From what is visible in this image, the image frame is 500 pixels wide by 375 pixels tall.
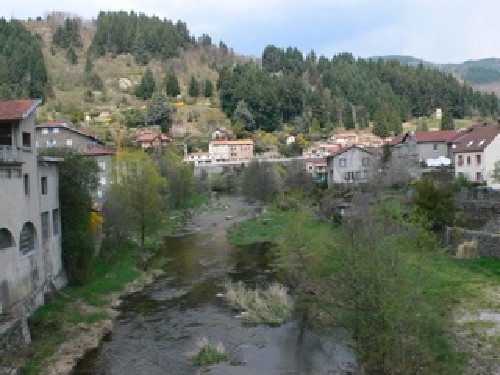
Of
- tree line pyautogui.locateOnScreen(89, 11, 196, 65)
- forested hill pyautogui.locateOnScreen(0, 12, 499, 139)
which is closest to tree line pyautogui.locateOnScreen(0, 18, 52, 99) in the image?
forested hill pyautogui.locateOnScreen(0, 12, 499, 139)

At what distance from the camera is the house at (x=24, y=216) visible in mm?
21734

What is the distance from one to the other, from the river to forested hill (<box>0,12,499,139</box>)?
77506 mm

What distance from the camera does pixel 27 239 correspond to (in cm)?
2433

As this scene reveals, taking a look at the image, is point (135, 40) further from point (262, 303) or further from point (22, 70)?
point (262, 303)

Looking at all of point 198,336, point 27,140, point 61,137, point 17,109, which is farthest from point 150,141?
point 198,336

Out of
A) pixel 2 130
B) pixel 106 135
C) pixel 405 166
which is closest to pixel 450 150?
pixel 405 166

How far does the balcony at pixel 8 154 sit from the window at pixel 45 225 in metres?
4.29

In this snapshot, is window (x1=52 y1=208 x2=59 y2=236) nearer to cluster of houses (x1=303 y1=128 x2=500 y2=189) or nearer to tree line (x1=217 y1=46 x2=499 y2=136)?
cluster of houses (x1=303 y1=128 x2=500 y2=189)

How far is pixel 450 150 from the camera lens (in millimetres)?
59719

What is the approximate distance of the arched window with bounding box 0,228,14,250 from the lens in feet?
71.3

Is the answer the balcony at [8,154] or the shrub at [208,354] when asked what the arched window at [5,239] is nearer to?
the balcony at [8,154]

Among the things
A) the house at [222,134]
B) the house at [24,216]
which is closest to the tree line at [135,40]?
the house at [222,134]

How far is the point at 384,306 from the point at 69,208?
59.3 feet

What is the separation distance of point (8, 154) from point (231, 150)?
8051 centimetres
